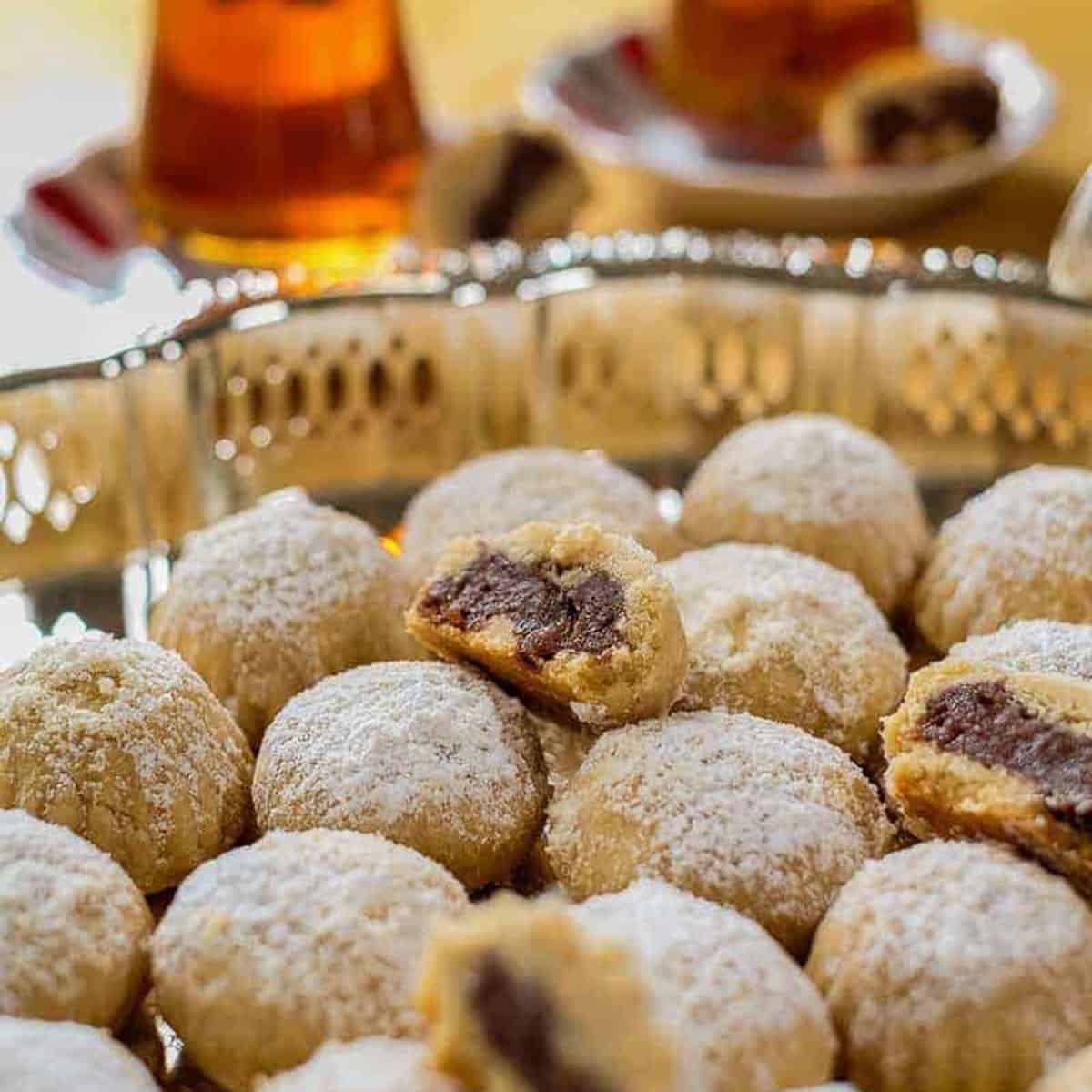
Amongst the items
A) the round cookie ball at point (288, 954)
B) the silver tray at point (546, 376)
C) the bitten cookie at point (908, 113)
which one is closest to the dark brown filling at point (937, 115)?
the bitten cookie at point (908, 113)

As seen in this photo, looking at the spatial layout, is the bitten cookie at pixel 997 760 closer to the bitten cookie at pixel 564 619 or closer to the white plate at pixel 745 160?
the bitten cookie at pixel 564 619

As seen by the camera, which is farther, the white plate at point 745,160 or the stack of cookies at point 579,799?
the white plate at point 745,160

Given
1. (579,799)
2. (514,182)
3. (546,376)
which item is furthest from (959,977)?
(514,182)

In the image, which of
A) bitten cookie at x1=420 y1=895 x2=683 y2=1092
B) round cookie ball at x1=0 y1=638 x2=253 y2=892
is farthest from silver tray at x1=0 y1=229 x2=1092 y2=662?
bitten cookie at x1=420 y1=895 x2=683 y2=1092

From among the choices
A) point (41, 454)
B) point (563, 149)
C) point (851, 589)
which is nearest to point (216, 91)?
point (563, 149)

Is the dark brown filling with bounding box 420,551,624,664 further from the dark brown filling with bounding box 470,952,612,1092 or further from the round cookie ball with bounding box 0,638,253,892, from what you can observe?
the dark brown filling with bounding box 470,952,612,1092

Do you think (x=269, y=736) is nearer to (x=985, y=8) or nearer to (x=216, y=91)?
(x=216, y=91)
